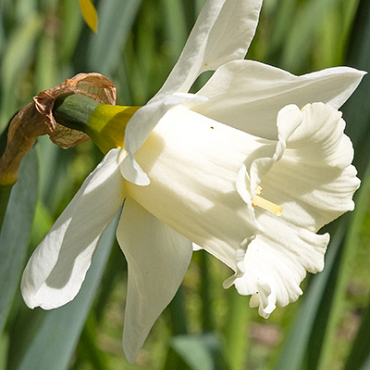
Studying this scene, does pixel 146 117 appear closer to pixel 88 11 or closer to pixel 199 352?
pixel 88 11

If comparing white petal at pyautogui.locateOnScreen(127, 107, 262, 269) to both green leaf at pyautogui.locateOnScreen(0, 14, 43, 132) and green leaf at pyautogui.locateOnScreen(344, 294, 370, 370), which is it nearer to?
green leaf at pyautogui.locateOnScreen(344, 294, 370, 370)

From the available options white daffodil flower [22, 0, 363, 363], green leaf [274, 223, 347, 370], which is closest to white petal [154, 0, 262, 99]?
white daffodil flower [22, 0, 363, 363]

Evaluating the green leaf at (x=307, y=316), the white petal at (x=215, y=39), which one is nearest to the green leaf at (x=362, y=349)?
the green leaf at (x=307, y=316)

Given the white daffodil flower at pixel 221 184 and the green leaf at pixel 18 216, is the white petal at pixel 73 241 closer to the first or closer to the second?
the white daffodil flower at pixel 221 184

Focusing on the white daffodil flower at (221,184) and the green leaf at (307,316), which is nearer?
the white daffodil flower at (221,184)

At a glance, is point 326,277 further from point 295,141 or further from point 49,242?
point 49,242

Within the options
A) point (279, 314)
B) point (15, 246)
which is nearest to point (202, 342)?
point (15, 246)

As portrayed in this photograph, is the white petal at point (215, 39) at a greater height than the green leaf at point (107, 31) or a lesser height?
greater

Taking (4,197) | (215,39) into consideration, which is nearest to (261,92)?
(215,39)
